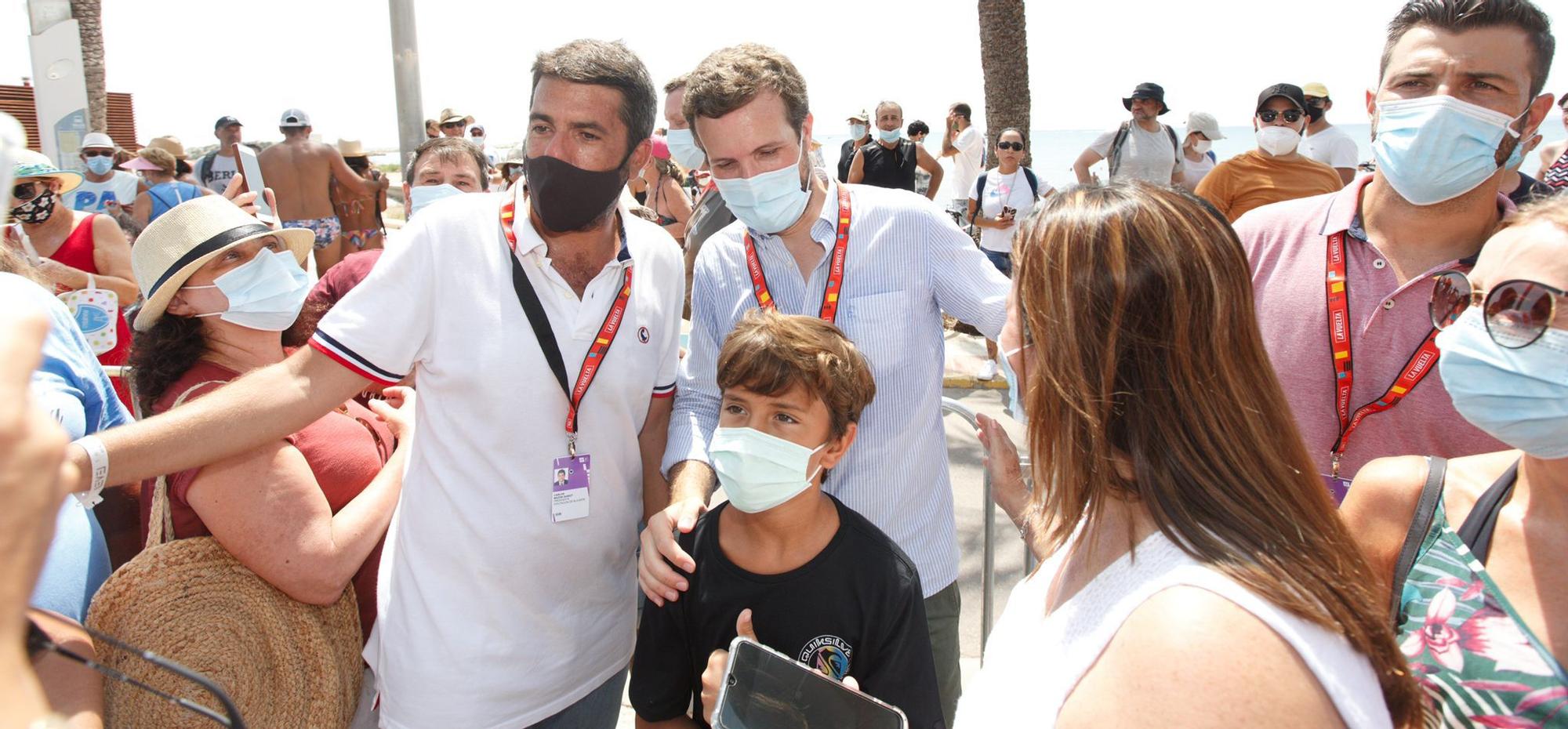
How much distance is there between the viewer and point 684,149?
5.70m

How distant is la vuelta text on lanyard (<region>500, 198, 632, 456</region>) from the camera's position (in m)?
2.09

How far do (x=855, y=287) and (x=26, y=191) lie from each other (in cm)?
467

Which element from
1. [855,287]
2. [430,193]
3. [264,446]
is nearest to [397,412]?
[264,446]

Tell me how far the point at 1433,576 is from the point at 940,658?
49.6 inches

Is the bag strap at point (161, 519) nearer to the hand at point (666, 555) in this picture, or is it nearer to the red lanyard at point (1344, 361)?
the hand at point (666, 555)

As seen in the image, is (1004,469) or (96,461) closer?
(96,461)

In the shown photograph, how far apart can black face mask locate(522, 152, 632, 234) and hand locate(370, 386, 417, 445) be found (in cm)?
79

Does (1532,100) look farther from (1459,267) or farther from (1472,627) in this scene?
(1472,627)

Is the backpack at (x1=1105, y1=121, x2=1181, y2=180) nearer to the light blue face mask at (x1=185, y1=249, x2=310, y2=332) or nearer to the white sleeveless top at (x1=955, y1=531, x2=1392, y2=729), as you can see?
the light blue face mask at (x1=185, y1=249, x2=310, y2=332)

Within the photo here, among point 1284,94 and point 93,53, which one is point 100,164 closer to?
point 93,53

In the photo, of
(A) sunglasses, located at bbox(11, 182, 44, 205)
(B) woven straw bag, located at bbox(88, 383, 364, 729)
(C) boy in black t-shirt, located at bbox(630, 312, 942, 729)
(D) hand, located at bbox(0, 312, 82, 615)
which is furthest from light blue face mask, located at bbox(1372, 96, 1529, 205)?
(A) sunglasses, located at bbox(11, 182, 44, 205)

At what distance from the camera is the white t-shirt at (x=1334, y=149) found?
24.1ft

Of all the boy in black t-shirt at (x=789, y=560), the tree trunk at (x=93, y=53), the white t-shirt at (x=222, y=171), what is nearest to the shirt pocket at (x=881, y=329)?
the boy in black t-shirt at (x=789, y=560)

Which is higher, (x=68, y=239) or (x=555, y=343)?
(x=555, y=343)
